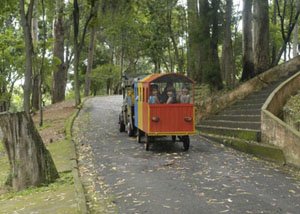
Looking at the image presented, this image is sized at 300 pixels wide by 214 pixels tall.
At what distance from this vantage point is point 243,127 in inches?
539

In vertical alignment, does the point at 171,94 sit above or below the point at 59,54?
below

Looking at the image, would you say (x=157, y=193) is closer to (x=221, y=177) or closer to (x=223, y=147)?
(x=221, y=177)

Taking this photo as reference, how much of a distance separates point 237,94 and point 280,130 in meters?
7.75

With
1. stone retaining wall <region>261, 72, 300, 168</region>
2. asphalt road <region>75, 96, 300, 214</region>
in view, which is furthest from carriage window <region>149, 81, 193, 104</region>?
stone retaining wall <region>261, 72, 300, 168</region>

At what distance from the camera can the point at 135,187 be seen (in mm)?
7949

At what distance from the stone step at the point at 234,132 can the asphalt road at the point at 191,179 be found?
0.74 meters

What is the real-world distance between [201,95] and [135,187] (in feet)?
41.2

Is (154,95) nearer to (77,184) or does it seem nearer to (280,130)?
(280,130)

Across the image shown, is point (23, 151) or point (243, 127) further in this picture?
point (243, 127)

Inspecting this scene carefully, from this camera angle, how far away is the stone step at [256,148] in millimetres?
10320

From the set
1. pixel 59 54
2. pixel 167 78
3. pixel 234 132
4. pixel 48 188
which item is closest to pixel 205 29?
pixel 234 132

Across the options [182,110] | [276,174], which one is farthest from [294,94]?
[276,174]

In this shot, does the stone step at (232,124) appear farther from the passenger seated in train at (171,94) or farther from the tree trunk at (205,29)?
the tree trunk at (205,29)

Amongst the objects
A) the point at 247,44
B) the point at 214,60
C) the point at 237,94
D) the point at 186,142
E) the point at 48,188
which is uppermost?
the point at 247,44
